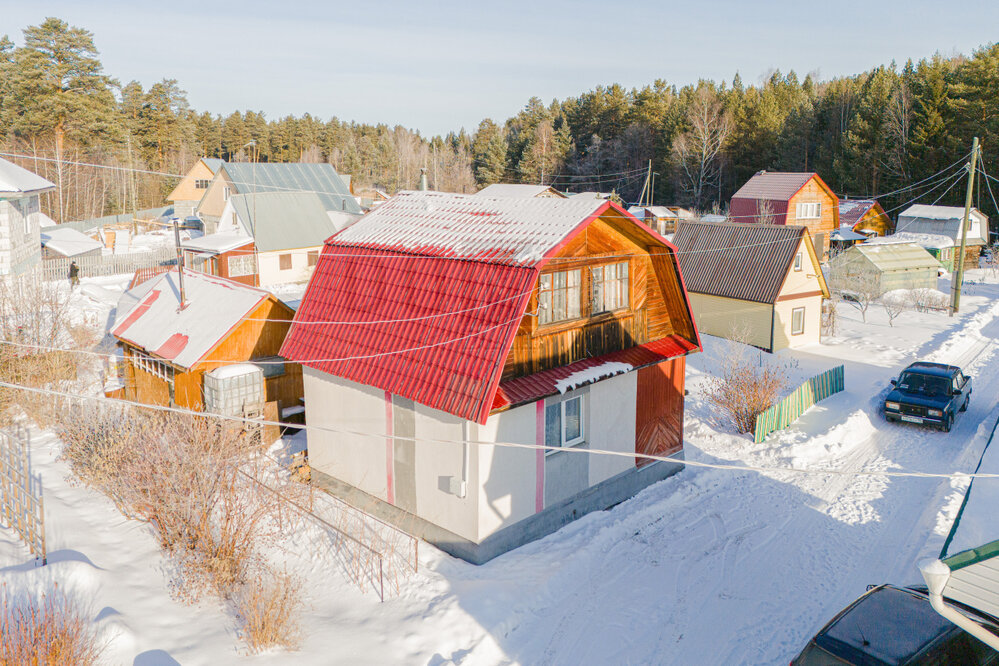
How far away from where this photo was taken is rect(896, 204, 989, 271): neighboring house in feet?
147

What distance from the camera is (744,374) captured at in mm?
18797

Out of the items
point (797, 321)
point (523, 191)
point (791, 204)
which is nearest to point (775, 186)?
point (791, 204)

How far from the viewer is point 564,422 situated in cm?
1331

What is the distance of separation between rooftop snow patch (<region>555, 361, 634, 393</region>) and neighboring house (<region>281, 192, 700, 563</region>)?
40mm

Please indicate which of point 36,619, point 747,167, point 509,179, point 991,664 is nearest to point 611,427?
point 991,664

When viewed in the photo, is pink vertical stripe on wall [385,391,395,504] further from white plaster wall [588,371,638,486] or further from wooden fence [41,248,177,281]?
wooden fence [41,248,177,281]

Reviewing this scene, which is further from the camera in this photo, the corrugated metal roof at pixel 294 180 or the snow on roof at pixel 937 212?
the snow on roof at pixel 937 212

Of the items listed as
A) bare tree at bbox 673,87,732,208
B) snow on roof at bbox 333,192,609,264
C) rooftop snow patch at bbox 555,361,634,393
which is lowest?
rooftop snow patch at bbox 555,361,634,393

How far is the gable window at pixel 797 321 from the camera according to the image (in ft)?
89.5

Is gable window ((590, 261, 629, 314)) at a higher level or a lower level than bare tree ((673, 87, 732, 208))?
lower

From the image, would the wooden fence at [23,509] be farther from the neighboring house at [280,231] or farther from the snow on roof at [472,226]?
the neighboring house at [280,231]

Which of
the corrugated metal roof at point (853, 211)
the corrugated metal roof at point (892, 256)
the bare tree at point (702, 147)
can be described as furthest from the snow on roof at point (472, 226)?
the bare tree at point (702, 147)

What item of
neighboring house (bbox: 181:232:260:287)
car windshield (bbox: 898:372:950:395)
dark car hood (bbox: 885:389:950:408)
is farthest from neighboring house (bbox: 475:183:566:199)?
dark car hood (bbox: 885:389:950:408)

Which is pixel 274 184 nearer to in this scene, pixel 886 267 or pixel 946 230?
pixel 886 267
